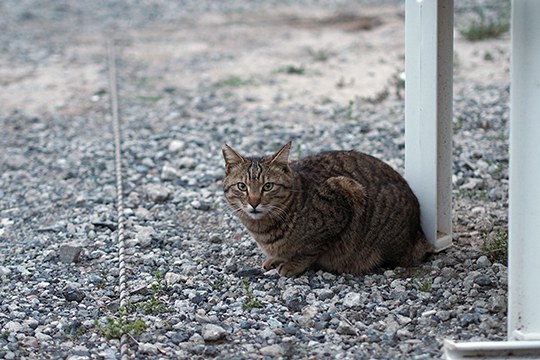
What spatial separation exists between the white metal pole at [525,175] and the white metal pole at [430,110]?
1.25 metres

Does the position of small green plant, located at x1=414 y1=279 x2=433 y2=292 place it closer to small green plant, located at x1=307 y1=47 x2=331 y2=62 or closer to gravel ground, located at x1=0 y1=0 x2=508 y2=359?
gravel ground, located at x1=0 y1=0 x2=508 y2=359

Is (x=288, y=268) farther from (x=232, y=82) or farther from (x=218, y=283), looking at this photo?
(x=232, y=82)

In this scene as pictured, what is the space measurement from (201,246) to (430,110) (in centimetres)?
165

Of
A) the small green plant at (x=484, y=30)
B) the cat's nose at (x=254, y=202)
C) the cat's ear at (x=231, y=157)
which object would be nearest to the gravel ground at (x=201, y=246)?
the cat's nose at (x=254, y=202)

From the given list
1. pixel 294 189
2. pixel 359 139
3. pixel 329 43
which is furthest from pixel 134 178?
pixel 329 43

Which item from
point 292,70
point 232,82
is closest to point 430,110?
point 232,82

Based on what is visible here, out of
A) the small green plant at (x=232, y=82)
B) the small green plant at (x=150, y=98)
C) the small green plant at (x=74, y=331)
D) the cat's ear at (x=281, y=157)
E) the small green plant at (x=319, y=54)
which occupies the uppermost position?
the small green plant at (x=319, y=54)

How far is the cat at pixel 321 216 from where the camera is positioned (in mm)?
4988

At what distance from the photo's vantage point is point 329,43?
484 inches

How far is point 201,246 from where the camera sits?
5684 mm

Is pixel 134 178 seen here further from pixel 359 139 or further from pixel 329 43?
pixel 329 43

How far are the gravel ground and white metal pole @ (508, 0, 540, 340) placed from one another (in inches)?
12.1

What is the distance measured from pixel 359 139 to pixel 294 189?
3.08 m

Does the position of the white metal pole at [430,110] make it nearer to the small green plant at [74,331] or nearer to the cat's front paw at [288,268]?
the cat's front paw at [288,268]
